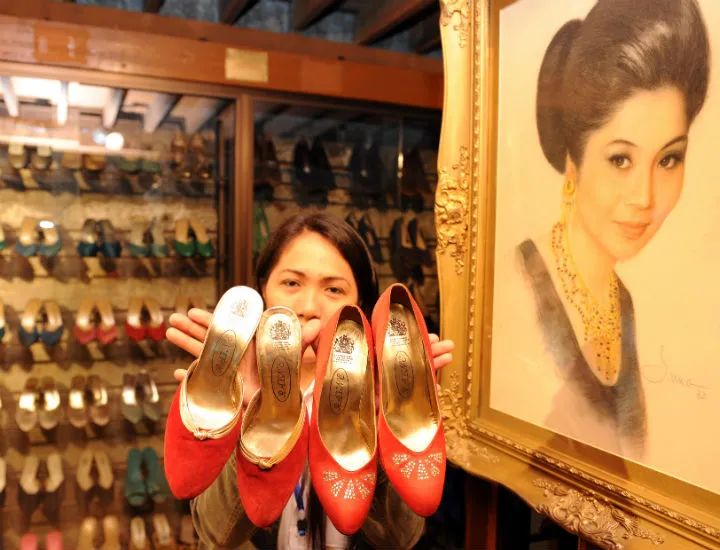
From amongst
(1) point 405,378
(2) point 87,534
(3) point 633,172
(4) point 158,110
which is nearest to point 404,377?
(1) point 405,378

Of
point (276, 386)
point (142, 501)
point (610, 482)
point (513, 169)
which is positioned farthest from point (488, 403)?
point (142, 501)

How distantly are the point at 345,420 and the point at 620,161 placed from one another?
2.35 ft

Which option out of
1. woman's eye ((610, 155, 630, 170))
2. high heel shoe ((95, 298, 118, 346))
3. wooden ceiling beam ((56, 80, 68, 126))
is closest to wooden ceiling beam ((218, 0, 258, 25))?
wooden ceiling beam ((56, 80, 68, 126))

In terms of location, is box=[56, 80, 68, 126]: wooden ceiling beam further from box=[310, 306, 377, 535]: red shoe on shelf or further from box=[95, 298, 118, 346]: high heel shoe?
box=[310, 306, 377, 535]: red shoe on shelf

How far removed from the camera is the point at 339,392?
0.95 meters

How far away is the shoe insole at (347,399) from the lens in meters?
0.93

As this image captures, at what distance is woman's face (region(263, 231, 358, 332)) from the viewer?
1156 millimetres

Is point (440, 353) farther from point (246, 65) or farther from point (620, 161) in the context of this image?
point (246, 65)

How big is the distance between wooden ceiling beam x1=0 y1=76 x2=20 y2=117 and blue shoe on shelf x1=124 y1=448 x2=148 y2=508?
4.20 ft

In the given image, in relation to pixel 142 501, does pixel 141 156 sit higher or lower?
higher

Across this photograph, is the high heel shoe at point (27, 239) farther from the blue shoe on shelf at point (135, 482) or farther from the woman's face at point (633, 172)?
the woman's face at point (633, 172)

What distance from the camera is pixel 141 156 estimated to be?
7.48 ft

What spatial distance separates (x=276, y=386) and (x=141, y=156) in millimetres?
1624

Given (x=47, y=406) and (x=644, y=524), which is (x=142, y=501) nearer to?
(x=47, y=406)
